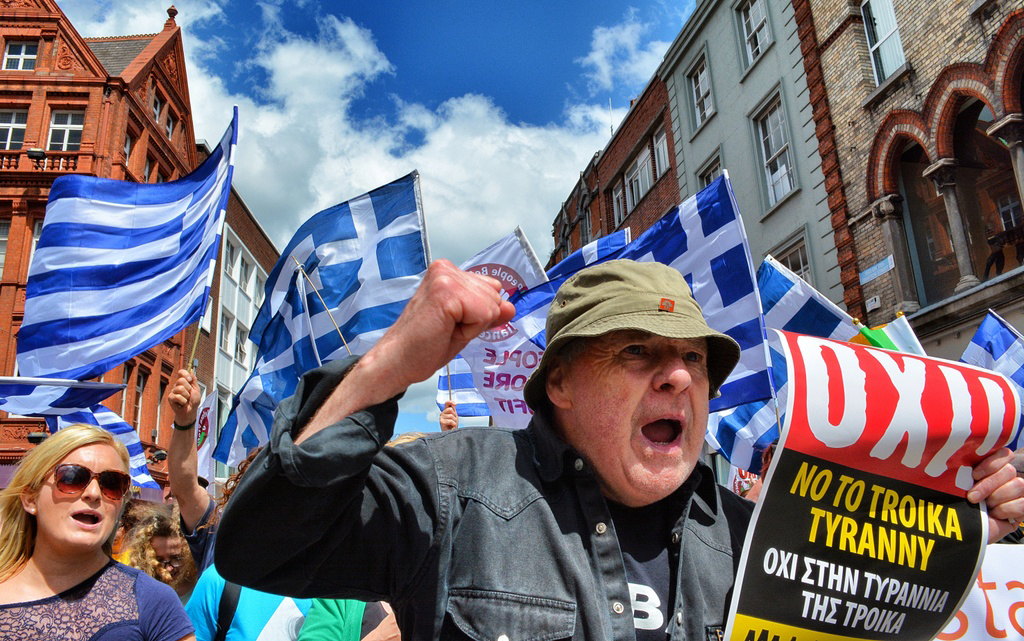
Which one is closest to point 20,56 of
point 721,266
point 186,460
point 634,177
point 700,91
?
point 634,177

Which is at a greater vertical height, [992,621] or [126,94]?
[126,94]

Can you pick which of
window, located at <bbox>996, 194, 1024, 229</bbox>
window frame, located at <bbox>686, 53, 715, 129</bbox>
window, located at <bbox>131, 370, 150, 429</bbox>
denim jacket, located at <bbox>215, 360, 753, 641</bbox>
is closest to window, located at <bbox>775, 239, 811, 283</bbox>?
window, located at <bbox>996, 194, 1024, 229</bbox>

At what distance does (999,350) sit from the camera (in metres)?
6.64

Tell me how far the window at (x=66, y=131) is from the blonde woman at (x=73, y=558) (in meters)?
23.8

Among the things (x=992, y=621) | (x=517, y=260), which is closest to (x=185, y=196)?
(x=517, y=260)

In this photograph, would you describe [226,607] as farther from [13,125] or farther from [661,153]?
[13,125]

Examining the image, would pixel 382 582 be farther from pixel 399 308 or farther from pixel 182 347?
pixel 182 347

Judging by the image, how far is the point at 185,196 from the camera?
6344 mm

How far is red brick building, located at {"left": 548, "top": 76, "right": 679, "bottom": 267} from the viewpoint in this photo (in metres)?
20.0

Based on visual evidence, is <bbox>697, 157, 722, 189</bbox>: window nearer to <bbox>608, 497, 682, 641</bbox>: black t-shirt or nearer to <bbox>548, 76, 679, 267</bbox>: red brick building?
<bbox>548, 76, 679, 267</bbox>: red brick building

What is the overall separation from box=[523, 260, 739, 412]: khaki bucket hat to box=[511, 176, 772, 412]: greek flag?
11.2ft

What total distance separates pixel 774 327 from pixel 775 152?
1053cm

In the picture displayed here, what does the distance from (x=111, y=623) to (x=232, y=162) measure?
13.5 feet

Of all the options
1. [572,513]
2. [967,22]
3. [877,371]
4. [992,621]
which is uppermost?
[967,22]
